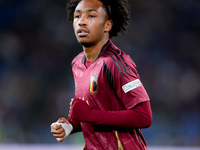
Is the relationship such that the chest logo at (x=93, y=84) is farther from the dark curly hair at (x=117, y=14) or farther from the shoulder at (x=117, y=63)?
the dark curly hair at (x=117, y=14)

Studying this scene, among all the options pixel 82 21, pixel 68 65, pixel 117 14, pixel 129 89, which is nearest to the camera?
pixel 129 89

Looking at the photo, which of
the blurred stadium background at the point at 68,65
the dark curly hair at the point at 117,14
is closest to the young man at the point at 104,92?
the dark curly hair at the point at 117,14

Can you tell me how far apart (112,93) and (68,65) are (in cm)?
286

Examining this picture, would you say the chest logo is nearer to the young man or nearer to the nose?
the young man

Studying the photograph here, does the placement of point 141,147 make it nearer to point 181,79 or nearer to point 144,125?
point 144,125

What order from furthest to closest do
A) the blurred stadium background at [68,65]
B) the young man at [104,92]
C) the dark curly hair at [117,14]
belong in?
the blurred stadium background at [68,65] → the dark curly hair at [117,14] → the young man at [104,92]

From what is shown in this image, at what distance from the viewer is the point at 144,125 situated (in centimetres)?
123

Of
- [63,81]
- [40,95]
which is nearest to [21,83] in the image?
[40,95]

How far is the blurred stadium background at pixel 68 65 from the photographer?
3883 millimetres

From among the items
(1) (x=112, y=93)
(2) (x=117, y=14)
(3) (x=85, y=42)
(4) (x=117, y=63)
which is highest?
(2) (x=117, y=14)

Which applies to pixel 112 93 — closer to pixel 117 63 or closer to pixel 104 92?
pixel 104 92

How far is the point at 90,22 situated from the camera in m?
1.36

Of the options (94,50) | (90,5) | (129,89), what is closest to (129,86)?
(129,89)

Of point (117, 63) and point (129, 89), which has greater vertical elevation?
point (117, 63)
